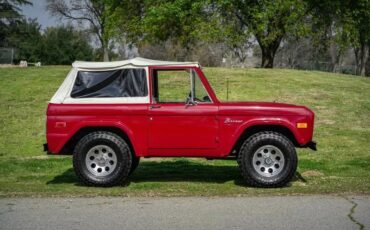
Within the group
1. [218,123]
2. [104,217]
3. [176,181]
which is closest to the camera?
[104,217]

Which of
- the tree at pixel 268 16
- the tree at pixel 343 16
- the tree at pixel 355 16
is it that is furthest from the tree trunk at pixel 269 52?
the tree at pixel 355 16

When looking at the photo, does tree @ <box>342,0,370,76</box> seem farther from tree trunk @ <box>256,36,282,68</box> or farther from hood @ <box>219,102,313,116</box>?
hood @ <box>219,102,313,116</box>

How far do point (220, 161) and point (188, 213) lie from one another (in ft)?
15.5

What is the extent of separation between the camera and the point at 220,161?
11.4 metres

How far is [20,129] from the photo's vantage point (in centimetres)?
1564

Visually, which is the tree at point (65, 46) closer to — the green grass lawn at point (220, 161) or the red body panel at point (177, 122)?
the green grass lawn at point (220, 161)

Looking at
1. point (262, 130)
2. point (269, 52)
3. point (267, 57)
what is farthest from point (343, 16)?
point (262, 130)

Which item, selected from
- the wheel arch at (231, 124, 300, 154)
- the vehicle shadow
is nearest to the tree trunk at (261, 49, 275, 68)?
the vehicle shadow

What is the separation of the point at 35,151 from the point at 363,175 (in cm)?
748

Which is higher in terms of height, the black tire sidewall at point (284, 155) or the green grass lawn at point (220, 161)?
the black tire sidewall at point (284, 155)

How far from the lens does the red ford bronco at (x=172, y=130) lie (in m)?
8.42

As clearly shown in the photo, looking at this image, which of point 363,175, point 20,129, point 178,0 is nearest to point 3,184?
point 363,175

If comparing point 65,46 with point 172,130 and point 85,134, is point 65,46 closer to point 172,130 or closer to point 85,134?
point 85,134

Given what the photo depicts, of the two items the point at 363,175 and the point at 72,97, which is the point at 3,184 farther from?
the point at 363,175
